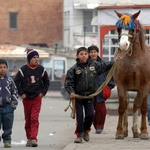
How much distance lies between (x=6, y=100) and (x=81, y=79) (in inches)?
52.1

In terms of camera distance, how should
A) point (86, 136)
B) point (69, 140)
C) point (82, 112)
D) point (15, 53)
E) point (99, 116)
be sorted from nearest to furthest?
point (82, 112)
point (86, 136)
point (69, 140)
point (99, 116)
point (15, 53)

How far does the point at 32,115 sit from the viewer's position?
43.5 ft

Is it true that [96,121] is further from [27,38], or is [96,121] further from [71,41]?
[27,38]

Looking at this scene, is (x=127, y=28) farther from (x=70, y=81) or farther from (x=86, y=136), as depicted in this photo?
(x=86, y=136)

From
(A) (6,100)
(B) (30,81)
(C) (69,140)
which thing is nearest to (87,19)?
(C) (69,140)

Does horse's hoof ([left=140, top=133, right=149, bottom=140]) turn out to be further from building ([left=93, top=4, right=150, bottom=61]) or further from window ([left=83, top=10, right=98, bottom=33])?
window ([left=83, top=10, right=98, bottom=33])

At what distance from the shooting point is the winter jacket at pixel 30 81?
13.3 metres

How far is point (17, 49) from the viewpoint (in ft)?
201

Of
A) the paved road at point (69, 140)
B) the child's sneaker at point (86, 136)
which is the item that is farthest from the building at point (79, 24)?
the child's sneaker at point (86, 136)

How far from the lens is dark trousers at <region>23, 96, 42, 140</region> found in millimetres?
13211

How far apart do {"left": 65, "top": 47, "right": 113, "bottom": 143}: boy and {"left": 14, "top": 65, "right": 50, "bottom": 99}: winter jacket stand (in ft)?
2.44

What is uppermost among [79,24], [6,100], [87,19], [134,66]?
[87,19]

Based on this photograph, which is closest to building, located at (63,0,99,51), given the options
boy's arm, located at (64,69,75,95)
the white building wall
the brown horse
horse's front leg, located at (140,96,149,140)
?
the white building wall

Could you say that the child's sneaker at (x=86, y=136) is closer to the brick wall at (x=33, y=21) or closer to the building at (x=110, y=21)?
the building at (x=110, y=21)
